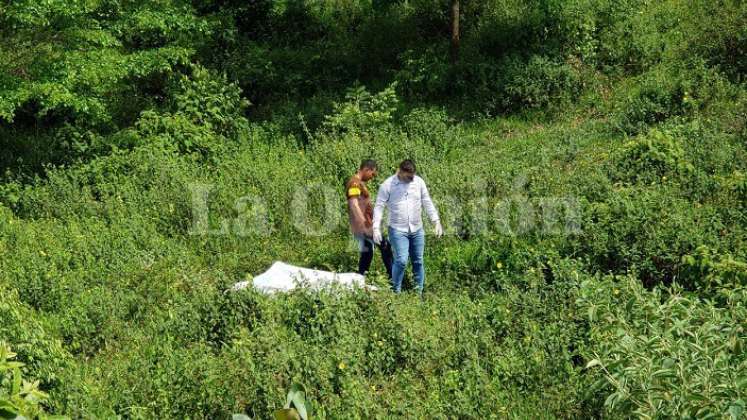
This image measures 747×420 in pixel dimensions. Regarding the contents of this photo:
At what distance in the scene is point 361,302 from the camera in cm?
887

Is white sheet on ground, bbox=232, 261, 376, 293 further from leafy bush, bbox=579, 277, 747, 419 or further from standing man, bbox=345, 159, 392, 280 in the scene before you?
leafy bush, bbox=579, 277, 747, 419

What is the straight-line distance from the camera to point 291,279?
9.98 m

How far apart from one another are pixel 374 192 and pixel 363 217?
1908 mm

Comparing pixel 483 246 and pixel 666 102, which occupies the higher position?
pixel 666 102

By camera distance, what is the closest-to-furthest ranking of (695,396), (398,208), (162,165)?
(695,396), (398,208), (162,165)

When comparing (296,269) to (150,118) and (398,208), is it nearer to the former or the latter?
(398,208)

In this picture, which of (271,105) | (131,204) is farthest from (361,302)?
(271,105)

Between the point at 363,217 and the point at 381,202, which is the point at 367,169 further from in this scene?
the point at 363,217

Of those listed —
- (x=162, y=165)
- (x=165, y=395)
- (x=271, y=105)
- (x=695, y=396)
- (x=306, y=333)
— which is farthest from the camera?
(x=271, y=105)

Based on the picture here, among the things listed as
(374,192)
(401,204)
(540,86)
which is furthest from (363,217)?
(540,86)

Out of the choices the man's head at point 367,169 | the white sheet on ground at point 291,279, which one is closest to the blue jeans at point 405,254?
the white sheet on ground at point 291,279

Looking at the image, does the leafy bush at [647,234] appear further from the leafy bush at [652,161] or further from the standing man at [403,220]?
the standing man at [403,220]

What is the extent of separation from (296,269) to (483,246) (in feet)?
7.28

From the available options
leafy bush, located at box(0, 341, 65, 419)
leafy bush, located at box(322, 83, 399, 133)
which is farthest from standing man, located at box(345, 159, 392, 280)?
leafy bush, located at box(0, 341, 65, 419)
